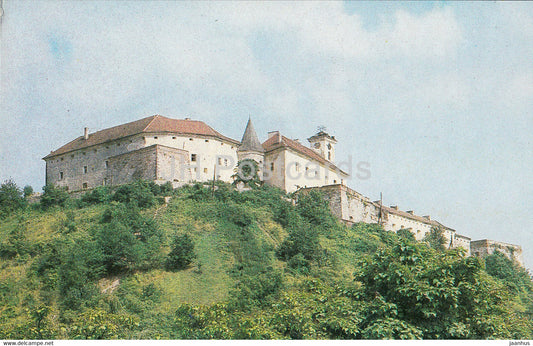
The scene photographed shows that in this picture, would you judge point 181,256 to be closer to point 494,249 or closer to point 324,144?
point 324,144

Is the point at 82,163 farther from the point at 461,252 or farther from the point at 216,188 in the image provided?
the point at 461,252

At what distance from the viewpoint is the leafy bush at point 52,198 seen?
1849 inches

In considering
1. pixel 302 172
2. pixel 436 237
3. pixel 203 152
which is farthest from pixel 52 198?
pixel 436 237

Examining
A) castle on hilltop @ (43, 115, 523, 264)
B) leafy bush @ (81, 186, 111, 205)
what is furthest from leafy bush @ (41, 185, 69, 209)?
castle on hilltop @ (43, 115, 523, 264)

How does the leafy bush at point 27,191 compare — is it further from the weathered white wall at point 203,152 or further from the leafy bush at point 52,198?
the weathered white wall at point 203,152

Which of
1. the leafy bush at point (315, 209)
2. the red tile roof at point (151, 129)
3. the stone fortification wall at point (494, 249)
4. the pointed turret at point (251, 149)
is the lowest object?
the stone fortification wall at point (494, 249)

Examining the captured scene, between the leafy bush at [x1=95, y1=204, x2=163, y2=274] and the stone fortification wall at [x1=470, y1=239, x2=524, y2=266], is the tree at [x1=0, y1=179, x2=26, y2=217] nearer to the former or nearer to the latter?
the leafy bush at [x1=95, y1=204, x2=163, y2=274]

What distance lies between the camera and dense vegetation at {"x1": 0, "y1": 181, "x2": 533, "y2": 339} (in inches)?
541

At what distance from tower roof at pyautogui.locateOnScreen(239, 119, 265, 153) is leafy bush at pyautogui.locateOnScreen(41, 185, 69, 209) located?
→ 15.6m

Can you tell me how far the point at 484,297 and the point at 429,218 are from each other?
188 ft

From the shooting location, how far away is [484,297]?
13.8 meters

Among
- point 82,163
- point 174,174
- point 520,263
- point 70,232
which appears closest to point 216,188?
point 174,174

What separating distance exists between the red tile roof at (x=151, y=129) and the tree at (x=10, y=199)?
27.0 feet

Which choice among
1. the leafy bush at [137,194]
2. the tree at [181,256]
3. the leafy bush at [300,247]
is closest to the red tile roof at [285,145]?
the leafy bush at [137,194]
